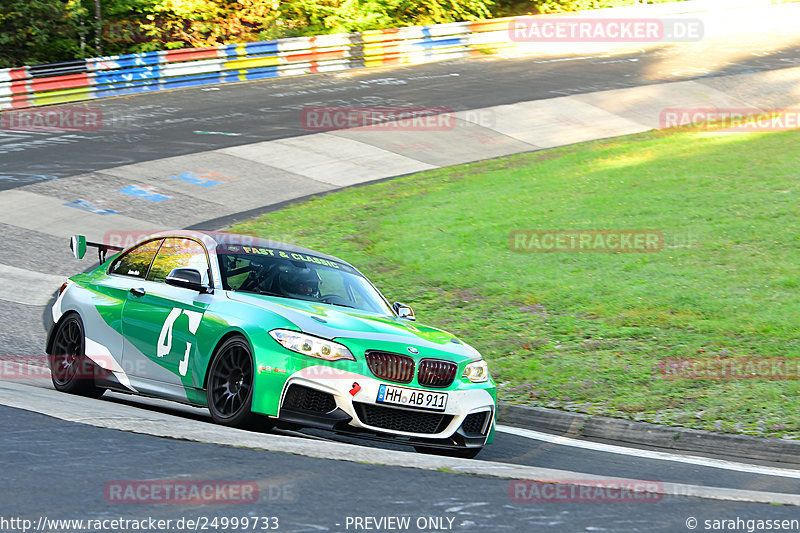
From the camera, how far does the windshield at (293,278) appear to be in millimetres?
8008

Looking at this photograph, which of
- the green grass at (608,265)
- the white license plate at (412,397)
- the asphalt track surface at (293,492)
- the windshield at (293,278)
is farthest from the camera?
the green grass at (608,265)

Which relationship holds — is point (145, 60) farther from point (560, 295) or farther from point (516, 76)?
point (560, 295)

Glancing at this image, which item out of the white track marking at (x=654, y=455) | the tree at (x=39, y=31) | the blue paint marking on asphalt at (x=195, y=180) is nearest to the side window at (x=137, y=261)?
the white track marking at (x=654, y=455)

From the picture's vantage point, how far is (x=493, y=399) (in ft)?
25.2

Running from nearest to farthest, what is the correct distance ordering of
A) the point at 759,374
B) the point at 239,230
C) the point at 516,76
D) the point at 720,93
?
the point at 759,374
the point at 239,230
the point at 720,93
the point at 516,76

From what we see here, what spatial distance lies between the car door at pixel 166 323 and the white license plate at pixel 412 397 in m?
1.51

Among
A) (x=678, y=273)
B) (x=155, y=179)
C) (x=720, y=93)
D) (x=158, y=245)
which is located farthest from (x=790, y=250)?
(x=720, y=93)

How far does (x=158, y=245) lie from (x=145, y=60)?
22552 millimetres

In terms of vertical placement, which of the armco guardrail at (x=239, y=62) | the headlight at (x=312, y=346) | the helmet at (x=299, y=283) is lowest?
the headlight at (x=312, y=346)

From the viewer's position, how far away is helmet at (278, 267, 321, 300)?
802 centimetres

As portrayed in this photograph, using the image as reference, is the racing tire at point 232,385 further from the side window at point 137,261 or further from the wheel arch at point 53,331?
the wheel arch at point 53,331

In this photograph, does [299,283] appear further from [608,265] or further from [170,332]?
[608,265]

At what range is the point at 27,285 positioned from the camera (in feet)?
46.3

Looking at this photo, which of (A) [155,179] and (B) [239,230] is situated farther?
(A) [155,179]
